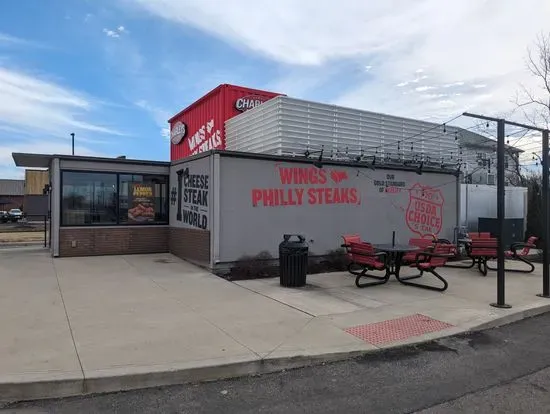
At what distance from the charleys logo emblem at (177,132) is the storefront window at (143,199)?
5.53m

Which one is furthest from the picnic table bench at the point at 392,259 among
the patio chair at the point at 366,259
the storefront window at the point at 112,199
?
the storefront window at the point at 112,199

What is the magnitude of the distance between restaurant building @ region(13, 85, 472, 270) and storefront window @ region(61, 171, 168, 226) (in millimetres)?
29

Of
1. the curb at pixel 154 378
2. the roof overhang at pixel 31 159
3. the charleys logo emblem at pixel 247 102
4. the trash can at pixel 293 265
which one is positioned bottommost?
the curb at pixel 154 378

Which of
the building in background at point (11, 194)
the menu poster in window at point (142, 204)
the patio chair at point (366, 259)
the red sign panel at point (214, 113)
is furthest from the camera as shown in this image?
the building in background at point (11, 194)

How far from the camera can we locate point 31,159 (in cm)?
1483

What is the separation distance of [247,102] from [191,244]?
19.7 ft

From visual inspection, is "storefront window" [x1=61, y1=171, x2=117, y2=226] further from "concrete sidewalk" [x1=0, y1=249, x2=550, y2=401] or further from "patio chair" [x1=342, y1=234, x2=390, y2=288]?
"patio chair" [x1=342, y1=234, x2=390, y2=288]

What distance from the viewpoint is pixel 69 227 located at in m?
13.6

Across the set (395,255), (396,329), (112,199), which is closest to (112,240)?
(112,199)

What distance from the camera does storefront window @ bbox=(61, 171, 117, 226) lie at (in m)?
13.7

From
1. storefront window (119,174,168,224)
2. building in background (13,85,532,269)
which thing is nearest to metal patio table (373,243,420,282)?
building in background (13,85,532,269)

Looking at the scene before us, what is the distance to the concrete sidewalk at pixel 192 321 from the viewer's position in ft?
16.2

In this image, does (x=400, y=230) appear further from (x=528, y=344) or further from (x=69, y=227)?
(x=69, y=227)

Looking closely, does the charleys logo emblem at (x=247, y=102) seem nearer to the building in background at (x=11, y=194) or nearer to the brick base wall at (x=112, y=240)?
the brick base wall at (x=112, y=240)
